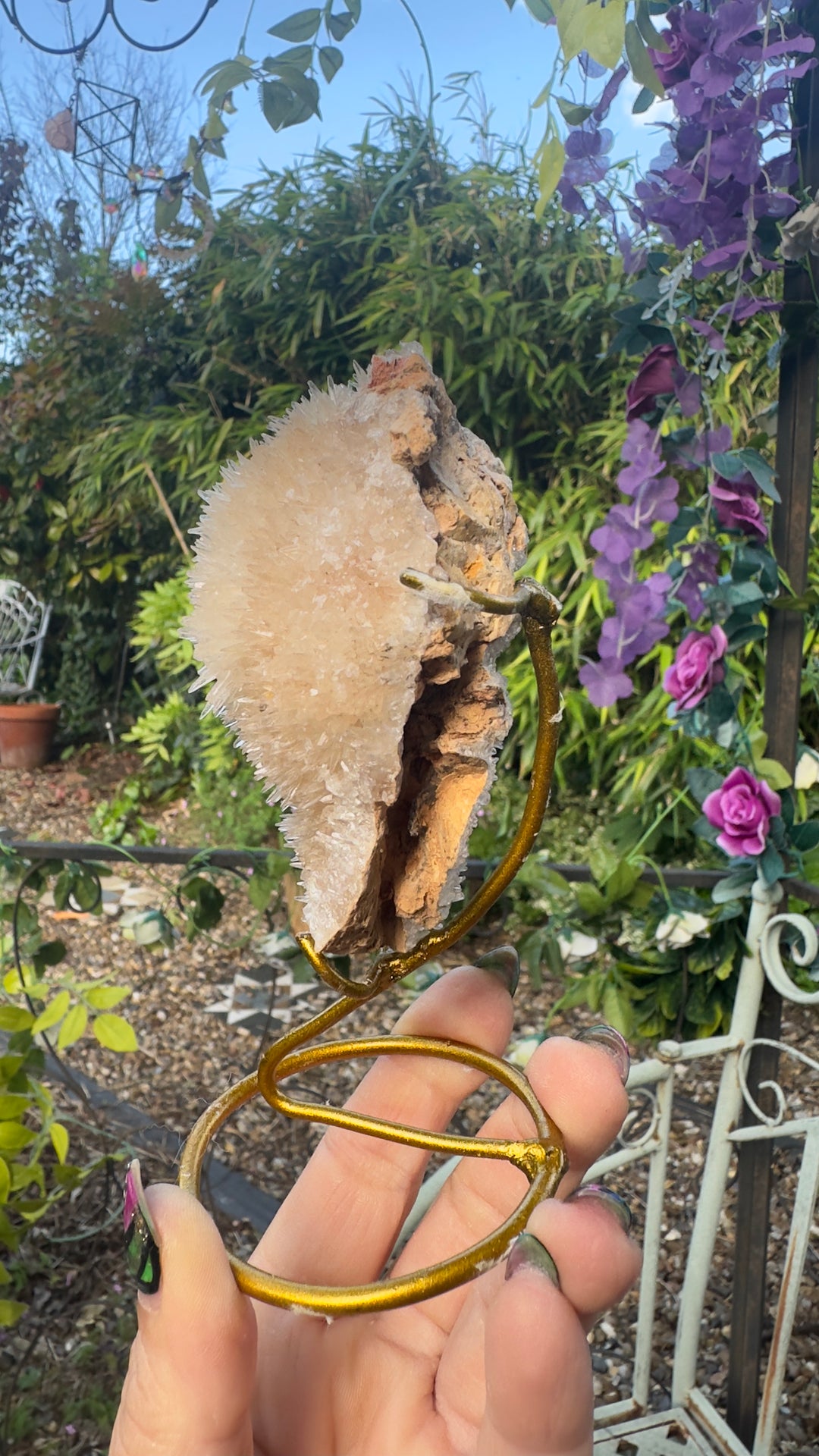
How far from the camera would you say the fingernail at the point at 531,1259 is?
0.25m

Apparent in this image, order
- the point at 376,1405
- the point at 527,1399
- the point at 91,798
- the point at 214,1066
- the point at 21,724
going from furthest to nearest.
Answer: the point at 91,798 < the point at 21,724 < the point at 214,1066 < the point at 376,1405 < the point at 527,1399

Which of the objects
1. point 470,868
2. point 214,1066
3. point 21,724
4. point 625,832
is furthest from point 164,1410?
point 21,724

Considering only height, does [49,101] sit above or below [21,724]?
above

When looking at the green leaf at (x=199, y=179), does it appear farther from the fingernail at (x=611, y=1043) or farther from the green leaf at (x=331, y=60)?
the fingernail at (x=611, y=1043)

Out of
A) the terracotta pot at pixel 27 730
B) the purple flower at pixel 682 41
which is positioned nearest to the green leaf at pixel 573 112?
the purple flower at pixel 682 41

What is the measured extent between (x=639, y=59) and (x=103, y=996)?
0.66 meters

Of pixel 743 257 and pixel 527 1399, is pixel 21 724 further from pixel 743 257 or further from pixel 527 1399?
pixel 527 1399

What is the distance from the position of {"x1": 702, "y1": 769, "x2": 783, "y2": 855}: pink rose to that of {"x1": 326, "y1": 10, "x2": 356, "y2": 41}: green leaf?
47 centimetres

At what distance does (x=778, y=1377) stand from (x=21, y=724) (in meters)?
1.56

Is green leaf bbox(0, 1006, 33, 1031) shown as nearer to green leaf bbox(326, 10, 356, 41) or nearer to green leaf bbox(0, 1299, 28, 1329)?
green leaf bbox(0, 1299, 28, 1329)

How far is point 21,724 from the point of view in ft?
5.75

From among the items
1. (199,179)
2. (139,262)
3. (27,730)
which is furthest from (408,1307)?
(27,730)

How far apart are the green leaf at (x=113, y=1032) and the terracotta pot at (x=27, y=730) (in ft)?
3.87

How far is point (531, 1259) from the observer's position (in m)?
0.25
